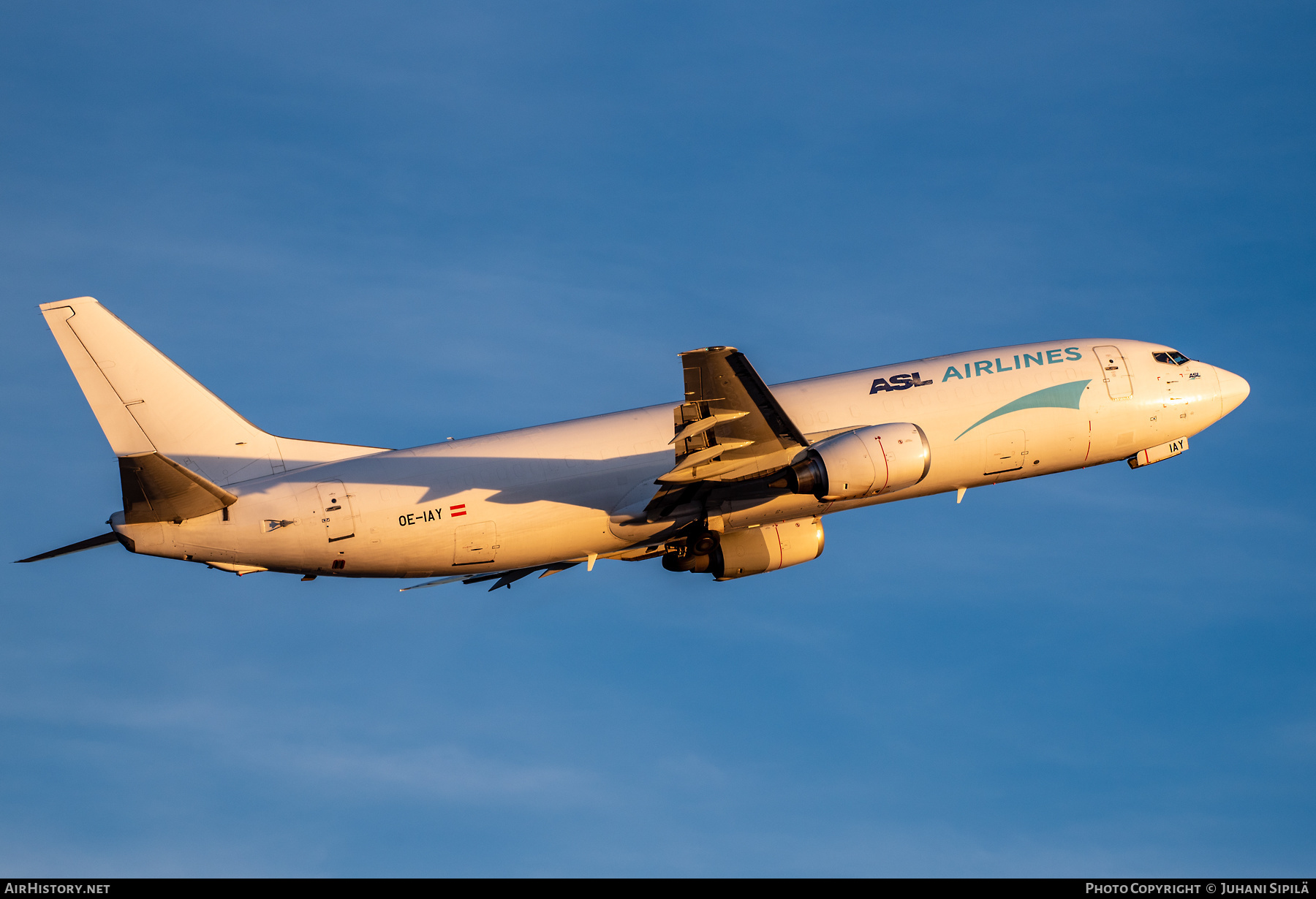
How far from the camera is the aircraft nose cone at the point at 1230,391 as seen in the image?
38.4 m

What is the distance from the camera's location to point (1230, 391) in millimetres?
38469

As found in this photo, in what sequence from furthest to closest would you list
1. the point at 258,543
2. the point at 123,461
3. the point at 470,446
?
the point at 470,446 → the point at 258,543 → the point at 123,461

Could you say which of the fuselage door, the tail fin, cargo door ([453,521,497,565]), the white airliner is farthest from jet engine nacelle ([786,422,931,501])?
the tail fin

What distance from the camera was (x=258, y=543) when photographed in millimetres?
29719

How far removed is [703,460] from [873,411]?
21.4 ft

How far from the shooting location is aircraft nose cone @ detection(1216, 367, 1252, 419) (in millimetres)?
38375

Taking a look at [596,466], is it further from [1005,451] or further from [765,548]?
[1005,451]

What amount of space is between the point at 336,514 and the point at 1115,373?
23.4 meters

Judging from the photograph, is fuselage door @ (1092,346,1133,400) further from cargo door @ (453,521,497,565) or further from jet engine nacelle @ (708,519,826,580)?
cargo door @ (453,521,497,565)

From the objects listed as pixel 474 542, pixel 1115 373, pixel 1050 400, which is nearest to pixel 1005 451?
pixel 1050 400

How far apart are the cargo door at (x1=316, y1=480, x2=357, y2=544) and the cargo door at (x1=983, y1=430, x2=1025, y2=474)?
18056mm

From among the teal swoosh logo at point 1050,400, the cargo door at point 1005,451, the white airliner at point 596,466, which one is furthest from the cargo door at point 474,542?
the cargo door at point 1005,451
